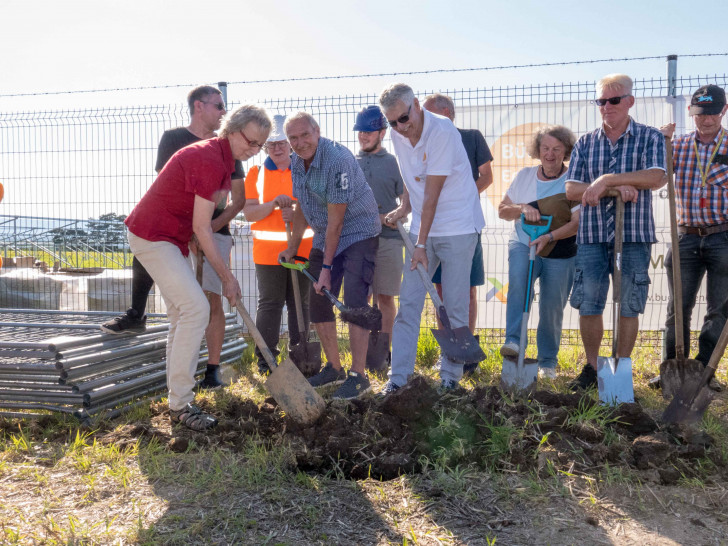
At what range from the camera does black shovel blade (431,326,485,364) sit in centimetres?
391

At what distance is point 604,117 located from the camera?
163 inches

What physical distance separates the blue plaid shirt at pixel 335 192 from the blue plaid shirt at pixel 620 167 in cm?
139

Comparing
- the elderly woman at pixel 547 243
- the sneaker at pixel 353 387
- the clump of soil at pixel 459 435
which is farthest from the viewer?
the elderly woman at pixel 547 243

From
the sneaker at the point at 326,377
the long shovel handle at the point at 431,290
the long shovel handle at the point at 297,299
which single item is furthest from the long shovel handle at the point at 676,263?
the long shovel handle at the point at 297,299

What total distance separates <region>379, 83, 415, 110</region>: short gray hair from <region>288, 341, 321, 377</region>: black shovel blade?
1949mm

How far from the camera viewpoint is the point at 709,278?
465 centimetres

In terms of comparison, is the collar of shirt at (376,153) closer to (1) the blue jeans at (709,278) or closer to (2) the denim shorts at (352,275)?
(2) the denim shorts at (352,275)

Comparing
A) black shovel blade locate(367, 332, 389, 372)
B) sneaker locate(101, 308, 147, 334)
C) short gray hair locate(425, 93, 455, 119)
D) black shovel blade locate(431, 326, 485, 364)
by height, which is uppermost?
short gray hair locate(425, 93, 455, 119)

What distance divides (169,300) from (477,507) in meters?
2.05

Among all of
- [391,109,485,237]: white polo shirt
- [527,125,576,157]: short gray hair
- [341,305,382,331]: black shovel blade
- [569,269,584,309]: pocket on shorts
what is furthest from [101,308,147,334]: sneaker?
[527,125,576,157]: short gray hair

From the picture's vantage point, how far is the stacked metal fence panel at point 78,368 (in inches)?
151

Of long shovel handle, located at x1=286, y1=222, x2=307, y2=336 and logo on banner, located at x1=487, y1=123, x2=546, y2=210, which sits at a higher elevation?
logo on banner, located at x1=487, y1=123, x2=546, y2=210

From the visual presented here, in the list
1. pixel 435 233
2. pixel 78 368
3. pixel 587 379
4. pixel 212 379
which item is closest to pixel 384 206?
pixel 435 233

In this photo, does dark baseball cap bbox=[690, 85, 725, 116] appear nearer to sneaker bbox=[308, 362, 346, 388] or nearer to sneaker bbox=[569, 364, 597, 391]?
sneaker bbox=[569, 364, 597, 391]
